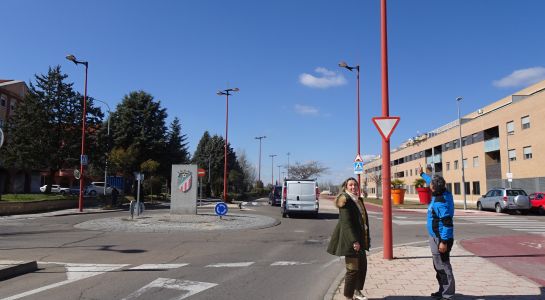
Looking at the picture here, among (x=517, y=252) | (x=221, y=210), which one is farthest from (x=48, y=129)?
(x=517, y=252)

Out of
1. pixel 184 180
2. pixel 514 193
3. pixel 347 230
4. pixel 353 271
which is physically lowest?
pixel 353 271

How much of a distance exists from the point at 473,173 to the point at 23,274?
57.3 m

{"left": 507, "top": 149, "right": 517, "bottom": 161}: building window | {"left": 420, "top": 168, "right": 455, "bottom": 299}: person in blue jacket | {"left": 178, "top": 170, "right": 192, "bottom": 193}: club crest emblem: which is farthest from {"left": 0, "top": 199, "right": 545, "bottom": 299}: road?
{"left": 507, "top": 149, "right": 517, "bottom": 161}: building window

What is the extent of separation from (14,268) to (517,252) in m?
11.5

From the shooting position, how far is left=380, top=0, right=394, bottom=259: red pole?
9781 mm

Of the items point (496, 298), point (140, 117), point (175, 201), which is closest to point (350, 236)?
point (496, 298)

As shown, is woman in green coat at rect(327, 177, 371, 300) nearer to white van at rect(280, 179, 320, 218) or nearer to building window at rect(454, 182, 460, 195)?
white van at rect(280, 179, 320, 218)

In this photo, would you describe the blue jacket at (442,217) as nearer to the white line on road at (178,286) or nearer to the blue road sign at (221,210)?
the white line on road at (178,286)

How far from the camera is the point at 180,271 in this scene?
29.4 ft

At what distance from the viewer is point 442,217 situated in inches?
252

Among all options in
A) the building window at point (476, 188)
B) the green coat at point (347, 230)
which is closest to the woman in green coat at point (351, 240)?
the green coat at point (347, 230)

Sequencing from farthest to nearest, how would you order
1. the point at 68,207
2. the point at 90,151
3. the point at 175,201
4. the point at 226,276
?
the point at 90,151, the point at 68,207, the point at 175,201, the point at 226,276

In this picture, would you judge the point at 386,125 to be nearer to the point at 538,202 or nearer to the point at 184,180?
the point at 184,180

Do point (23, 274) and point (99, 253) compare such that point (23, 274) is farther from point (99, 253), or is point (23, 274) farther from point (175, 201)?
point (175, 201)
